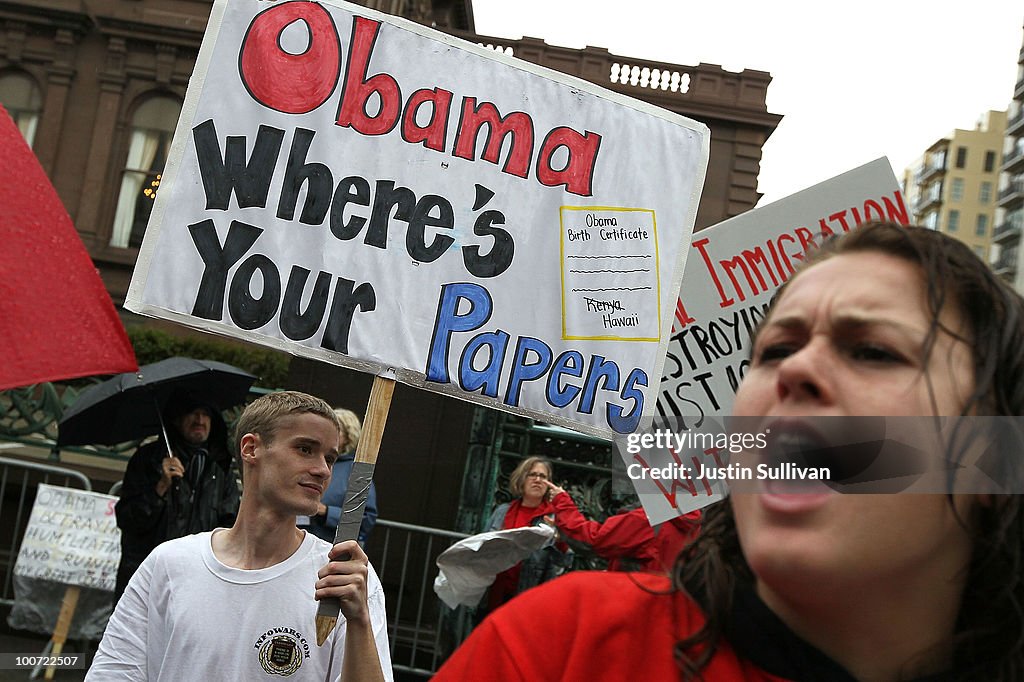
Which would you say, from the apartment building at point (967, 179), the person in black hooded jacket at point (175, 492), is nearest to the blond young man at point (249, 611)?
the person in black hooded jacket at point (175, 492)

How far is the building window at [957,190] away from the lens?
342 feet

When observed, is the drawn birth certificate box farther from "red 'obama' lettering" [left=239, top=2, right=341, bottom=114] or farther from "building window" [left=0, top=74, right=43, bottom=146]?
"building window" [left=0, top=74, right=43, bottom=146]

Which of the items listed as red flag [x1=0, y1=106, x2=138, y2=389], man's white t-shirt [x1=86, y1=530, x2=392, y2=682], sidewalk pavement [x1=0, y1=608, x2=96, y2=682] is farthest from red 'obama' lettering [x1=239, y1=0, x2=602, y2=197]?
sidewalk pavement [x1=0, y1=608, x2=96, y2=682]

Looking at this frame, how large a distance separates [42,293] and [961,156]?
370ft

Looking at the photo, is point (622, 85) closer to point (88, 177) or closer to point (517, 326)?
point (88, 177)

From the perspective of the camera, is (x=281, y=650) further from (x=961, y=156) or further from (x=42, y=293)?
(x=961, y=156)

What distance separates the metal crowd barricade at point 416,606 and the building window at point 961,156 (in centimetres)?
10776

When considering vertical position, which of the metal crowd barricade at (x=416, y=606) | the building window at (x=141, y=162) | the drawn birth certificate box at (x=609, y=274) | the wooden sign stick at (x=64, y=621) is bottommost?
the wooden sign stick at (x=64, y=621)

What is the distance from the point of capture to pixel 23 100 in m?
18.2

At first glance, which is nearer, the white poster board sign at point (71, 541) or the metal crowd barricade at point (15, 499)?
the white poster board sign at point (71, 541)

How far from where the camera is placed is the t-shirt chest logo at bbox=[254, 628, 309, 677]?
266 cm

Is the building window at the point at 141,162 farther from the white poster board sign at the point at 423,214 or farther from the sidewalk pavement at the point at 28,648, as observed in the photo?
the white poster board sign at the point at 423,214

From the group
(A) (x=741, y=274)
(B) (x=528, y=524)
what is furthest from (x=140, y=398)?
(A) (x=741, y=274)

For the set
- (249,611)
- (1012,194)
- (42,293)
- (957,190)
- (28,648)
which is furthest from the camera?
(957,190)
